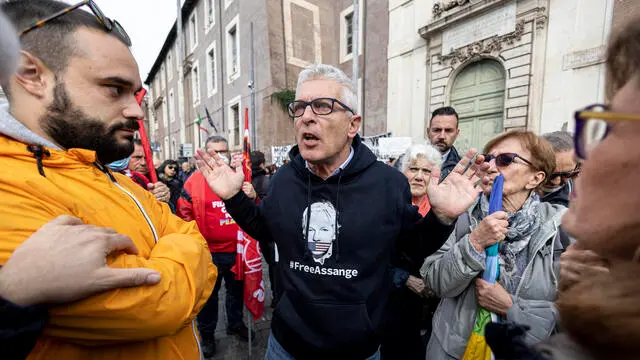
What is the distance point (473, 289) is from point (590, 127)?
130cm

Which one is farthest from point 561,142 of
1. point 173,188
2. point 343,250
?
point 173,188

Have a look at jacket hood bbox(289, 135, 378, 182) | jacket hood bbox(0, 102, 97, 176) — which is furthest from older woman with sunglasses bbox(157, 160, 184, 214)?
jacket hood bbox(0, 102, 97, 176)

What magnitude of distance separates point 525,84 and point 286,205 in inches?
332

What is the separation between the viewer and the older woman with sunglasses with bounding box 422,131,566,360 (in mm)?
1476

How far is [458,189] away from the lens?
4.58 feet

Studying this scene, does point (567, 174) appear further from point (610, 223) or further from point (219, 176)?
point (219, 176)

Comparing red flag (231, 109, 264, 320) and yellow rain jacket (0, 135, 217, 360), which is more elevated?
yellow rain jacket (0, 135, 217, 360)

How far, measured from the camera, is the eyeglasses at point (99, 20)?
3.02 ft

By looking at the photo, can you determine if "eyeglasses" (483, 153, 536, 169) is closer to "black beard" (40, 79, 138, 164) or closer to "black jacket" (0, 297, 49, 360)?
"black beard" (40, 79, 138, 164)

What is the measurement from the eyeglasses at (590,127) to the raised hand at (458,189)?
0.67 m

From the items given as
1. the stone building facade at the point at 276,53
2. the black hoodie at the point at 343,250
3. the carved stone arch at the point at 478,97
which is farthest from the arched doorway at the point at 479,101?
the black hoodie at the point at 343,250

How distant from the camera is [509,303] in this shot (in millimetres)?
1485

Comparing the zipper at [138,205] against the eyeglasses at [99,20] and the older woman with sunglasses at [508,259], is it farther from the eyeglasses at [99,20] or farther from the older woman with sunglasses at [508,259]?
the older woman with sunglasses at [508,259]

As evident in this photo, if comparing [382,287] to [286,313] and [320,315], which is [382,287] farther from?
[286,313]
